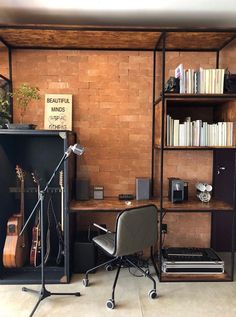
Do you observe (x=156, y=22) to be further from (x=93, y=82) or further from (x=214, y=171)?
(x=214, y=171)

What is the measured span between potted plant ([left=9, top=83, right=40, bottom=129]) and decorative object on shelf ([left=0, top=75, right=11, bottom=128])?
0.09 metres

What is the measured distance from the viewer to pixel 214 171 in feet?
10.9

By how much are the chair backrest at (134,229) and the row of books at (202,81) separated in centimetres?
121

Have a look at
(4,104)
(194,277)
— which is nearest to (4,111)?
(4,104)

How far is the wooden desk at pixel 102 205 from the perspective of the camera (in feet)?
9.11

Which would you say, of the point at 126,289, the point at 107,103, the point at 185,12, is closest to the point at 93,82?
the point at 107,103

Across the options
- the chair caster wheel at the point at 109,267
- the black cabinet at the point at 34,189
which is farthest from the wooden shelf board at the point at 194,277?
the black cabinet at the point at 34,189

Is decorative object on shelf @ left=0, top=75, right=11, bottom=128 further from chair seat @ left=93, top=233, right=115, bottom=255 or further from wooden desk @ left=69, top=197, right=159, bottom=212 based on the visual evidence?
chair seat @ left=93, top=233, right=115, bottom=255

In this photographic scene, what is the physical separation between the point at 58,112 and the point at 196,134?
5.10ft

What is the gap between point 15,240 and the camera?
2859mm

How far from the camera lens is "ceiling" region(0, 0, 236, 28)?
2535 mm

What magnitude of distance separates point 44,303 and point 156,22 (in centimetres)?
297

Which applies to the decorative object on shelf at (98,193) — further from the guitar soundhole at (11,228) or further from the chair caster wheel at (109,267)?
the guitar soundhole at (11,228)

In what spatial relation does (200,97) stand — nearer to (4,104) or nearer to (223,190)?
(223,190)
